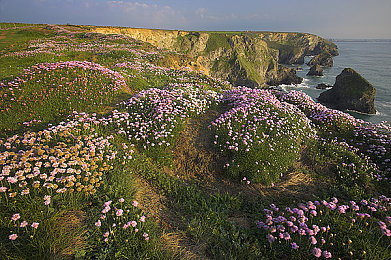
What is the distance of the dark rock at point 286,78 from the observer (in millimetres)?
78000

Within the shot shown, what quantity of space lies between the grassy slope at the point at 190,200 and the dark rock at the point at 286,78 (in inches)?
3251

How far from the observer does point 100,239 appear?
9.97 ft

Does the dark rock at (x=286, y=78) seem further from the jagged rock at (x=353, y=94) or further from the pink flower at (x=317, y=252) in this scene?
the pink flower at (x=317, y=252)

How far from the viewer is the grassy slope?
9.89 ft

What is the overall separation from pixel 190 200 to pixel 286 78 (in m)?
91.8

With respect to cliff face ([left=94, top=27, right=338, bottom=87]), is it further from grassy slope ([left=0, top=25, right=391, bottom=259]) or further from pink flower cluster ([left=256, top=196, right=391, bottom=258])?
pink flower cluster ([left=256, top=196, right=391, bottom=258])

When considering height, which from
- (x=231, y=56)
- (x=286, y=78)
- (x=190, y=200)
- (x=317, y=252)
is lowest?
(x=190, y=200)

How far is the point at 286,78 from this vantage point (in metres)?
82.4

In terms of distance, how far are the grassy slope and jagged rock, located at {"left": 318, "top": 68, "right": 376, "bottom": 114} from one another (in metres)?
45.2

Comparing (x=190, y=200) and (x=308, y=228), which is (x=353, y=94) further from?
(x=190, y=200)

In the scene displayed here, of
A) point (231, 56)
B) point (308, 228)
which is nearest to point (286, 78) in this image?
point (231, 56)

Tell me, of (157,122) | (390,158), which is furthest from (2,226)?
(390,158)

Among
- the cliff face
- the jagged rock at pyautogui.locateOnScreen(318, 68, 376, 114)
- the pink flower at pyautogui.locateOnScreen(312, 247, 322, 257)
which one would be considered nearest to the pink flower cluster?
the pink flower at pyautogui.locateOnScreen(312, 247, 322, 257)

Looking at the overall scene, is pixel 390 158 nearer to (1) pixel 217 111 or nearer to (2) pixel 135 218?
(1) pixel 217 111
